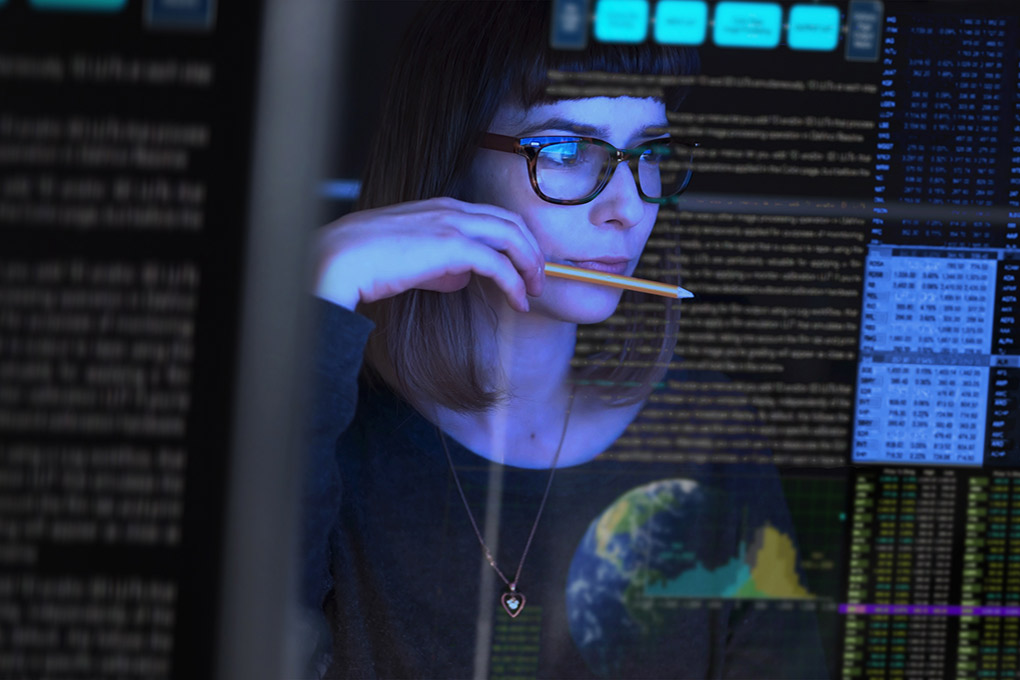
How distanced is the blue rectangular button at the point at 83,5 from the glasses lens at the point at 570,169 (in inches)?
13.6

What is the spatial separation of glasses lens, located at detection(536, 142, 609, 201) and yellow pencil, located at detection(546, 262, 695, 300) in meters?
0.06

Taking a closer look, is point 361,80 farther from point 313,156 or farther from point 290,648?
point 290,648

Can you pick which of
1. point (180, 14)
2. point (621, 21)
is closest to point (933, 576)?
point (621, 21)

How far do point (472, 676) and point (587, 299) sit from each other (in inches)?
14.0

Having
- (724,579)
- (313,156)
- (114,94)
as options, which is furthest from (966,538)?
(114,94)

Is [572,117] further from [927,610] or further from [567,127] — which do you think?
[927,610]

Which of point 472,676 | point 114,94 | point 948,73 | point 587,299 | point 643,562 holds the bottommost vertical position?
point 472,676

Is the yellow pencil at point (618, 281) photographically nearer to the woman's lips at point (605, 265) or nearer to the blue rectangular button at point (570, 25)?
the woman's lips at point (605, 265)

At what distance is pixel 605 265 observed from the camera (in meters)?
0.83

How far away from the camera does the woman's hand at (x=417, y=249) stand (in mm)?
789

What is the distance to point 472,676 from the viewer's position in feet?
2.79

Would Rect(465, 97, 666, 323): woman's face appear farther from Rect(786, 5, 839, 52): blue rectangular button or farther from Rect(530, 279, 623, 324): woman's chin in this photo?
Rect(786, 5, 839, 52): blue rectangular button

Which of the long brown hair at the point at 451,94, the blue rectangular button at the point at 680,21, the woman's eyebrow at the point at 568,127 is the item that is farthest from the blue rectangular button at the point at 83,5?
the blue rectangular button at the point at 680,21

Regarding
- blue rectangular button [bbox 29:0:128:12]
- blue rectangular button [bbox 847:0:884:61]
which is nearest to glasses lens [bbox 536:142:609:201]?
blue rectangular button [bbox 847:0:884:61]
